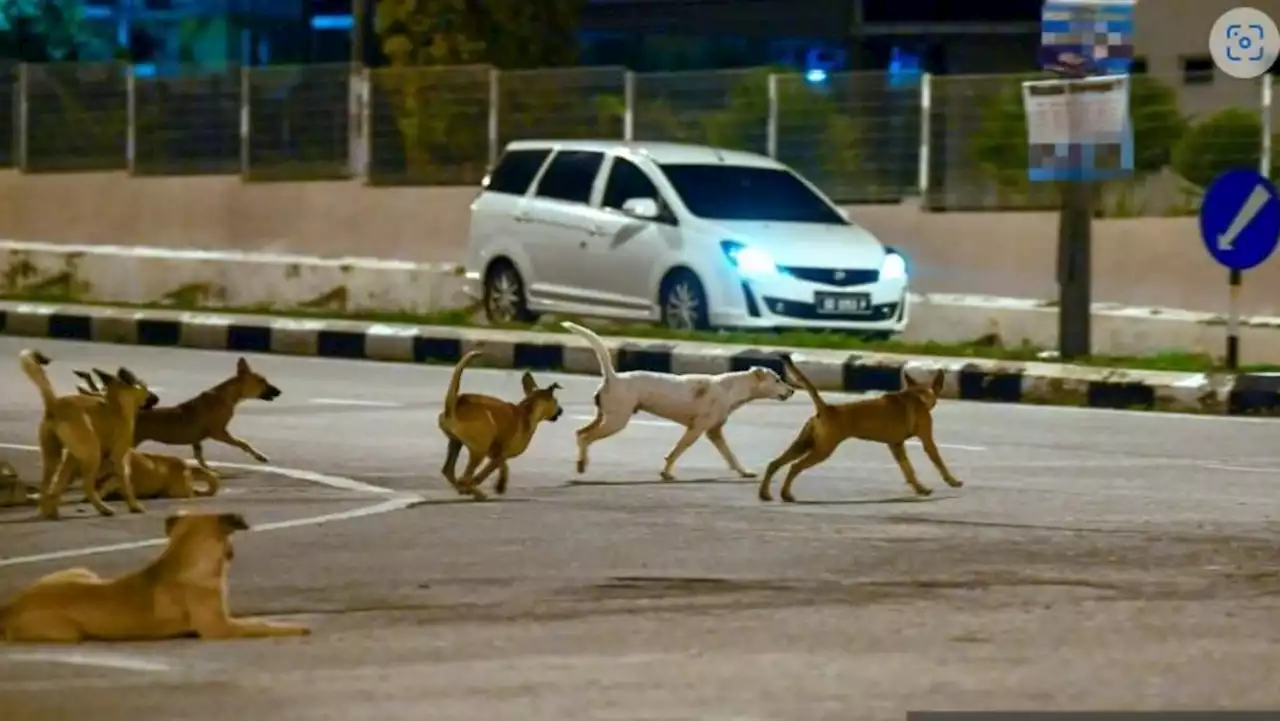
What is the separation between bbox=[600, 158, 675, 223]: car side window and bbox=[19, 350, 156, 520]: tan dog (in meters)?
10.1

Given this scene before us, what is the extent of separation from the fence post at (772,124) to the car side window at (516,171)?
7.51 feet

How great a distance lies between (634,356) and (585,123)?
604cm

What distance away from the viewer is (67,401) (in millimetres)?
10289

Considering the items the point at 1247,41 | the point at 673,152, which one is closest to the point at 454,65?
the point at 673,152

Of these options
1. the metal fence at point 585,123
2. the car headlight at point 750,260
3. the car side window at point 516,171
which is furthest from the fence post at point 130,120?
the car headlight at point 750,260

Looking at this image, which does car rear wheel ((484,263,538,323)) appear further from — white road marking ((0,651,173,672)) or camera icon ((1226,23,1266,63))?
white road marking ((0,651,173,672))

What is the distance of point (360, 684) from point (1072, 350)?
11.5 metres

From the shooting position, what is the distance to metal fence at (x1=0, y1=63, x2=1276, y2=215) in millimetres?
21547

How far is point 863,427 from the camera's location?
1109 centimetres

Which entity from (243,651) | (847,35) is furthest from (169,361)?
(847,35)

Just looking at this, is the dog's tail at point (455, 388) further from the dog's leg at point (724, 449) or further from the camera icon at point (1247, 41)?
the camera icon at point (1247, 41)

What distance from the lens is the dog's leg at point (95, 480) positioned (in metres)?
10.4

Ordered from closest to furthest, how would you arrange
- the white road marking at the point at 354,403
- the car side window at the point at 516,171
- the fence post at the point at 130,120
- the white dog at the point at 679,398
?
the white dog at the point at 679,398, the white road marking at the point at 354,403, the car side window at the point at 516,171, the fence post at the point at 130,120

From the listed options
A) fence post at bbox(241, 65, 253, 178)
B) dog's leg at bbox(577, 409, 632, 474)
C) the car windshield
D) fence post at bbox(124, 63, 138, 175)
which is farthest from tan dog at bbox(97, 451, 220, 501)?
fence post at bbox(124, 63, 138, 175)
